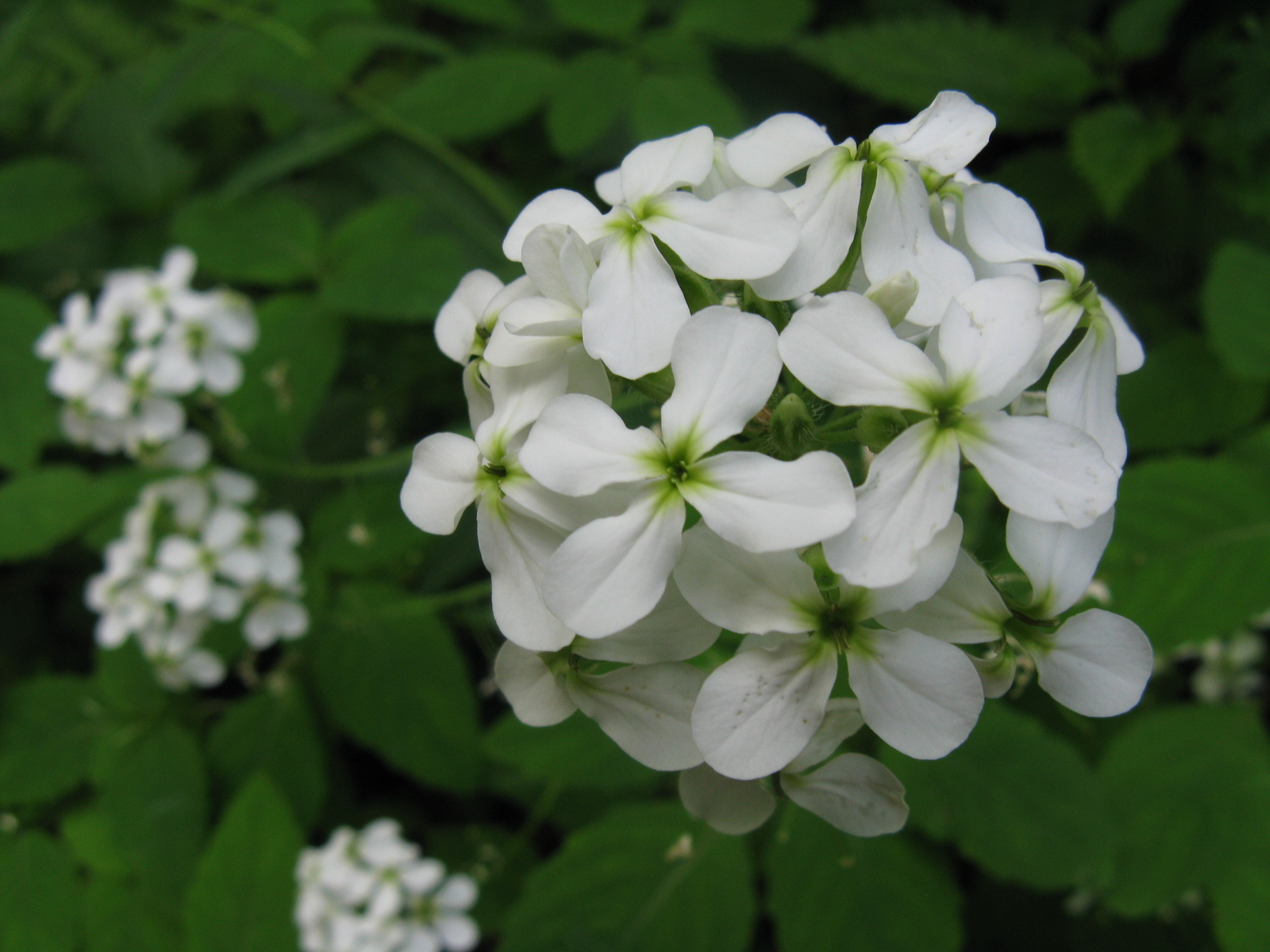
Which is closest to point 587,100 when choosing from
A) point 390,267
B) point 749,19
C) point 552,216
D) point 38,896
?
point 749,19

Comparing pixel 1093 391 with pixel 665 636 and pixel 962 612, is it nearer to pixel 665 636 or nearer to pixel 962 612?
pixel 962 612

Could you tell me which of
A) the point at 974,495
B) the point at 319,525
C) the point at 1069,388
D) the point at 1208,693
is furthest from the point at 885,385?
the point at 1208,693

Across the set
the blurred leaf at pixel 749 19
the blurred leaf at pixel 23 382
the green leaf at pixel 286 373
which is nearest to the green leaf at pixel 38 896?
the blurred leaf at pixel 23 382

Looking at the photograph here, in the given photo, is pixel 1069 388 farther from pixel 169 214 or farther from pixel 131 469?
pixel 169 214

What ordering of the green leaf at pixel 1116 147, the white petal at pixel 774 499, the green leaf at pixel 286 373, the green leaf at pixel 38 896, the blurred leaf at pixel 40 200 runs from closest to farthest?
the white petal at pixel 774 499, the green leaf at pixel 38 896, the green leaf at pixel 1116 147, the green leaf at pixel 286 373, the blurred leaf at pixel 40 200

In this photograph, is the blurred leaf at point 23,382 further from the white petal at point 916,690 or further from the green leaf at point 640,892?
the white petal at point 916,690
